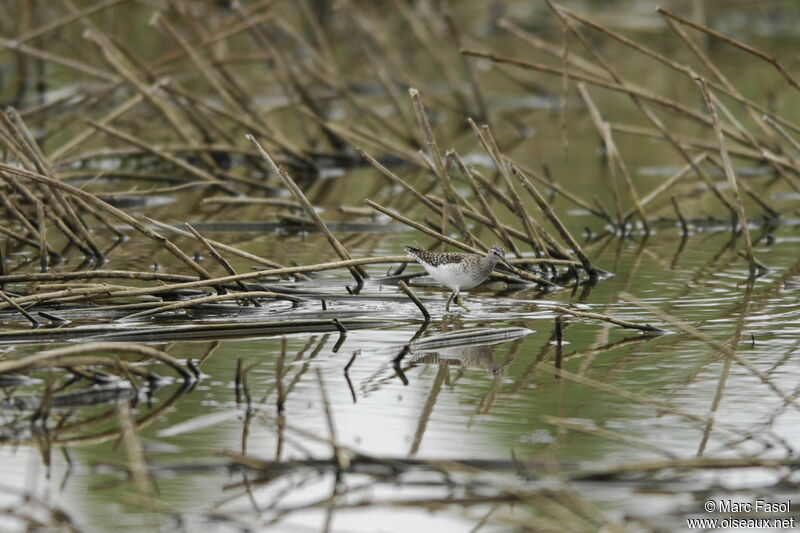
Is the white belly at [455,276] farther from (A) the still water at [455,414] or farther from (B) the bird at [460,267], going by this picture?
(A) the still water at [455,414]

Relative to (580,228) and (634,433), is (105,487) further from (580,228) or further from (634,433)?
(580,228)

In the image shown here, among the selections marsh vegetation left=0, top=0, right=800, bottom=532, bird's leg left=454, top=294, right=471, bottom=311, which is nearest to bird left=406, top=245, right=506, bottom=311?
bird's leg left=454, top=294, right=471, bottom=311

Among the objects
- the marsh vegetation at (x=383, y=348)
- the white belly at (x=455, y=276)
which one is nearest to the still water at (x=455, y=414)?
the marsh vegetation at (x=383, y=348)

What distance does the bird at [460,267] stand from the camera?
6805mm

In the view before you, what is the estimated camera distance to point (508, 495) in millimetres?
4090

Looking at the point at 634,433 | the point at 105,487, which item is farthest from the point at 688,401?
the point at 105,487

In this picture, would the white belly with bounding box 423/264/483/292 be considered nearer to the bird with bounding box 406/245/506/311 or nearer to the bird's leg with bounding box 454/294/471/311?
the bird with bounding box 406/245/506/311

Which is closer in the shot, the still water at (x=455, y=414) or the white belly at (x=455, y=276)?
the still water at (x=455, y=414)

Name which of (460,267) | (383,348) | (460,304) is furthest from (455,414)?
(460,304)

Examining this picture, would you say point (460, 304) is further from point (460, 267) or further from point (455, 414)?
point (455, 414)

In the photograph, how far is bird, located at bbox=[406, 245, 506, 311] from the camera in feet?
22.3

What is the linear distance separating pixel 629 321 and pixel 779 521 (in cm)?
288

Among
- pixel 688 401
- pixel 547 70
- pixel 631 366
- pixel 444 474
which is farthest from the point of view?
pixel 547 70

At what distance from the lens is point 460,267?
6.79m
